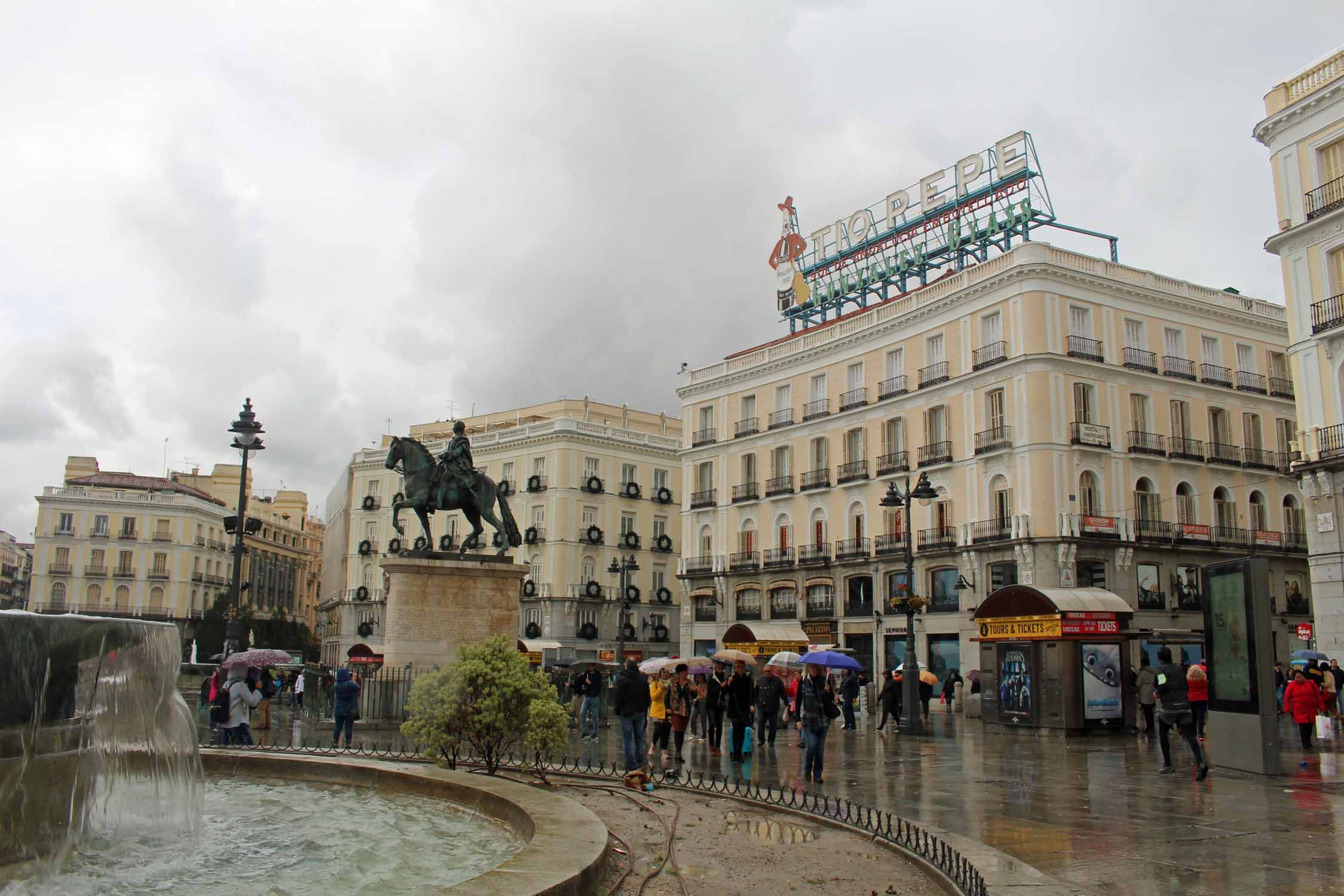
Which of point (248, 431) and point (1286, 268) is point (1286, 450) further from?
point (248, 431)

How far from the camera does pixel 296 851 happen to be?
25.9 feet

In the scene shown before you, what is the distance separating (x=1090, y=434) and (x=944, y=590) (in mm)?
7993

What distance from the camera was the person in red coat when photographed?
1747 centimetres

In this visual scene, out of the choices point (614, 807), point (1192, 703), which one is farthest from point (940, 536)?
point (614, 807)

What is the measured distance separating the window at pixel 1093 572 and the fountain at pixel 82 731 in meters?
35.7

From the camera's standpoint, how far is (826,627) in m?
46.8

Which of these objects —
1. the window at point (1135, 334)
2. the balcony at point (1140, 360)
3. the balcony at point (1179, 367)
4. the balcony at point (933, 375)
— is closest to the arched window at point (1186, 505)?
the balcony at point (1179, 367)

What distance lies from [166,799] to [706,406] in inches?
1905

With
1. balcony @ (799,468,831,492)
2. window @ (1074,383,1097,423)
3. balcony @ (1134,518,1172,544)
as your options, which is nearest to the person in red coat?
balcony @ (1134,518,1172,544)

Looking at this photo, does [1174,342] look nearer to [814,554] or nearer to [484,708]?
[814,554]

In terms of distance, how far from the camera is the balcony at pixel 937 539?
4181cm

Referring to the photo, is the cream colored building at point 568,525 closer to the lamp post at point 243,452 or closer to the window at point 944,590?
the window at point 944,590

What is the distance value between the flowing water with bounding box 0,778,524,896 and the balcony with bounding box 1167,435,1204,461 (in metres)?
38.7

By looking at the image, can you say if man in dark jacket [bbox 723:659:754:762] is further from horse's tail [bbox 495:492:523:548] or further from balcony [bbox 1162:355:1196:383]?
balcony [bbox 1162:355:1196:383]
